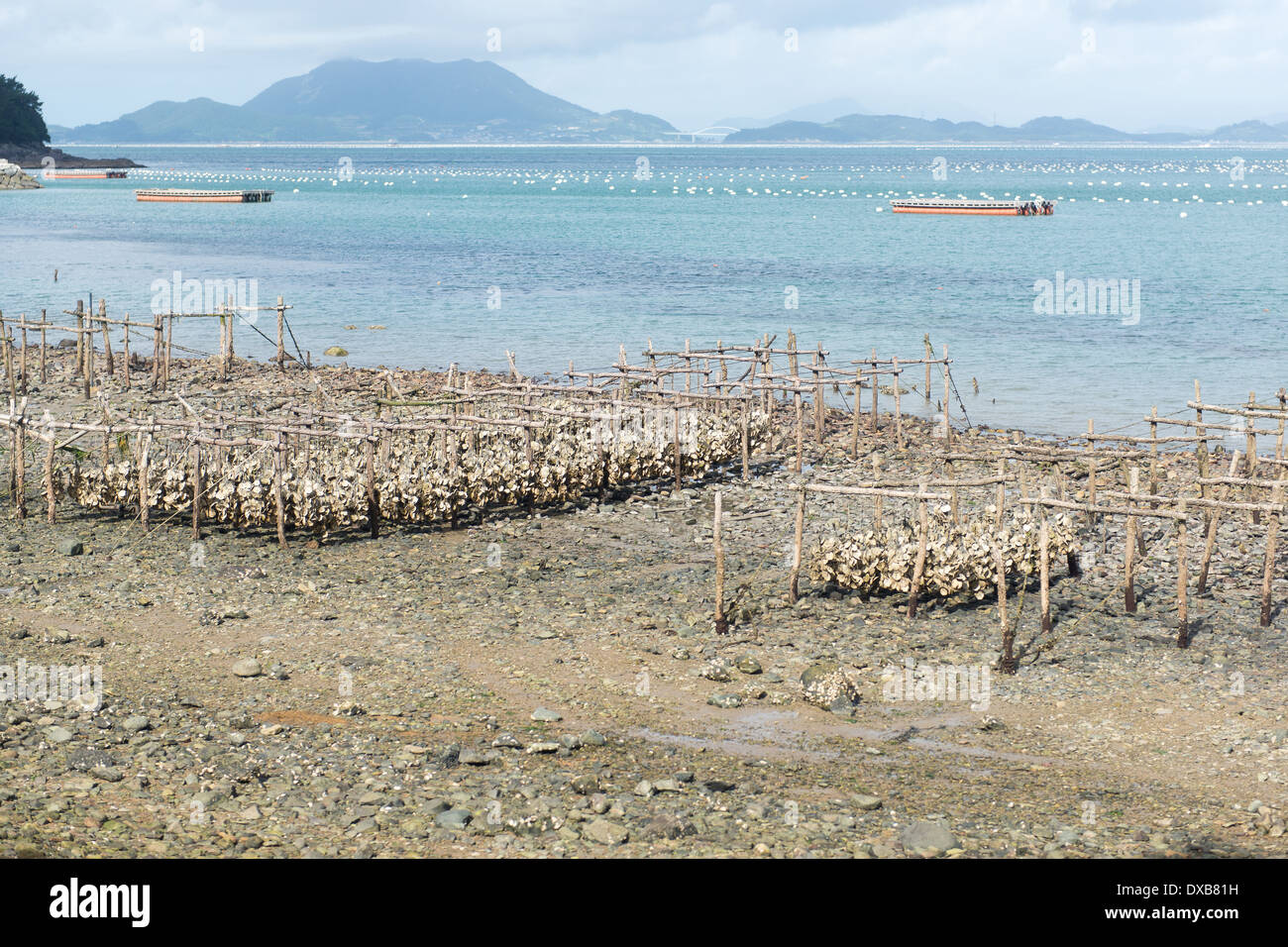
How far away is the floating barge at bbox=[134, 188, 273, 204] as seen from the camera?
111438 mm

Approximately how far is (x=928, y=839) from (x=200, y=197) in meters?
115

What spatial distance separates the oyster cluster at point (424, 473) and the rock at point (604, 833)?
9.13 meters

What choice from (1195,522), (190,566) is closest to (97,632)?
(190,566)

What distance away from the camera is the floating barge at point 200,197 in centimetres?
11144

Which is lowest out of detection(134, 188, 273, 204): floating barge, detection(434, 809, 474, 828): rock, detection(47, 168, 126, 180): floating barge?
detection(434, 809, 474, 828): rock

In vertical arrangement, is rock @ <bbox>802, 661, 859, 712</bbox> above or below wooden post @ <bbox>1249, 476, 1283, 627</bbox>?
below

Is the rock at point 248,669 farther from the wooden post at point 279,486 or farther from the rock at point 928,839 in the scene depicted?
the rock at point 928,839

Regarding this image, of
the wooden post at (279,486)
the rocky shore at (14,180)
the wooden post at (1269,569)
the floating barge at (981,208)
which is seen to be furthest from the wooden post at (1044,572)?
the rocky shore at (14,180)

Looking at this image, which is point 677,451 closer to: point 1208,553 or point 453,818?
point 1208,553

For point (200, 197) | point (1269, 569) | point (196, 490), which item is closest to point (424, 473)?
point (196, 490)

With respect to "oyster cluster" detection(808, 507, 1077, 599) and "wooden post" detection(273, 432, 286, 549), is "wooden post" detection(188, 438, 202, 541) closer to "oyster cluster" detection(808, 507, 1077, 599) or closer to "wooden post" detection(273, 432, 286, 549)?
"wooden post" detection(273, 432, 286, 549)

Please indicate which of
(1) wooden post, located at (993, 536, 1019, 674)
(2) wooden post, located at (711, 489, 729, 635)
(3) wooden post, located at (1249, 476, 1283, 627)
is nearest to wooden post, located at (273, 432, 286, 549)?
(2) wooden post, located at (711, 489, 729, 635)

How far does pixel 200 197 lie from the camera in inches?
4429

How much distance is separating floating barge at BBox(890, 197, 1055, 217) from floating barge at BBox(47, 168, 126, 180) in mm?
99168
